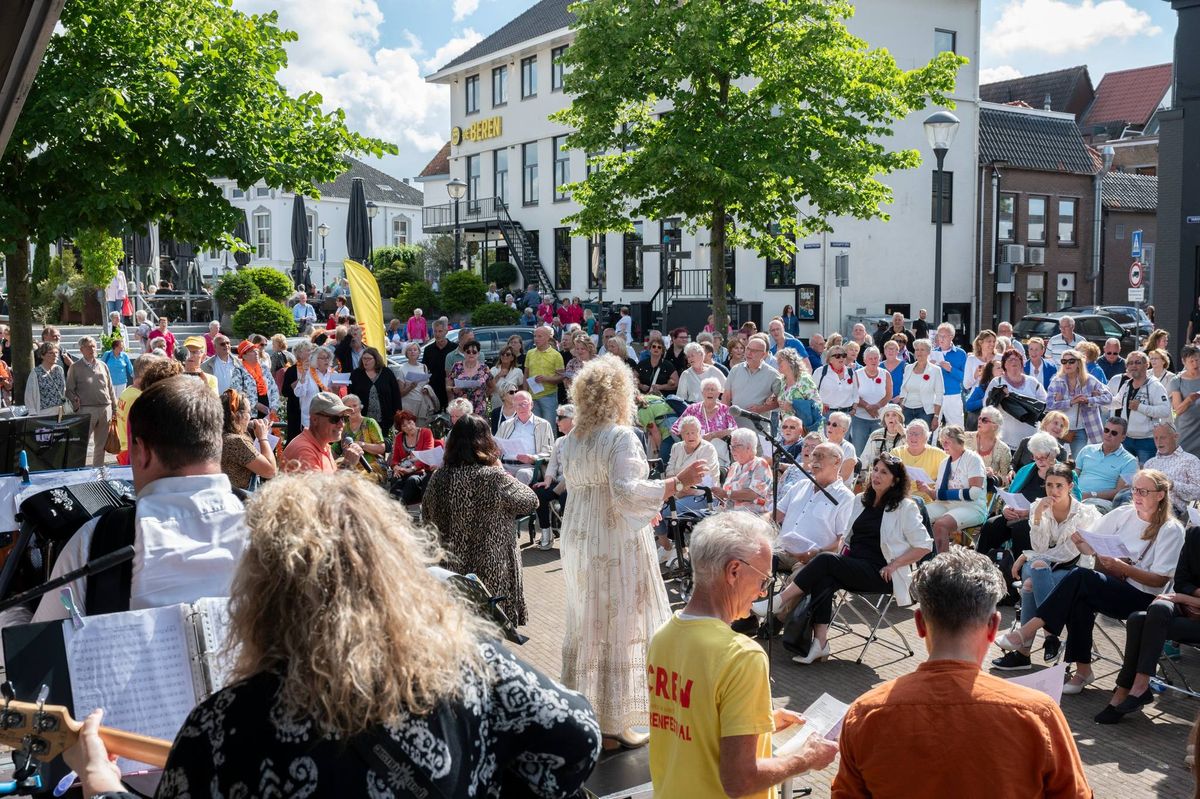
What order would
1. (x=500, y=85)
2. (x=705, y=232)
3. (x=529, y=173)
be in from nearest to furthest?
(x=705, y=232) < (x=529, y=173) < (x=500, y=85)

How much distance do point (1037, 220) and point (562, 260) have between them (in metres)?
16.9

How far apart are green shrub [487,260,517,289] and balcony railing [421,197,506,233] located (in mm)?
2294

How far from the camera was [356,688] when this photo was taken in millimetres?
1865

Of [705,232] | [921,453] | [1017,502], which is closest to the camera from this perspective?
[1017,502]

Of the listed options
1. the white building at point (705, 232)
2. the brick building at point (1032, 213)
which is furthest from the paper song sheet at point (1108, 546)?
the brick building at point (1032, 213)

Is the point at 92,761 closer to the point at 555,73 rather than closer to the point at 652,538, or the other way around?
the point at 652,538

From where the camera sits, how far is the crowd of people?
1.97 m

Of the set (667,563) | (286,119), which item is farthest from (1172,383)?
(286,119)

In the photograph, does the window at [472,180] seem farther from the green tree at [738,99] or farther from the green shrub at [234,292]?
the green tree at [738,99]

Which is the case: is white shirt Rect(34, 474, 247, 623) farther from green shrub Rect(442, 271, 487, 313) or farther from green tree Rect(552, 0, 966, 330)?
green shrub Rect(442, 271, 487, 313)

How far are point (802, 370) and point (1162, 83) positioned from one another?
58.1 m

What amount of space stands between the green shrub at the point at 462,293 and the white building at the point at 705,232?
3.61 metres

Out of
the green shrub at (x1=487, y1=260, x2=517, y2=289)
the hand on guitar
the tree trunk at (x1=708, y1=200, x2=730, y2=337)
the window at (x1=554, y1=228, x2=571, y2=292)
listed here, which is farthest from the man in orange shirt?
the green shrub at (x1=487, y1=260, x2=517, y2=289)

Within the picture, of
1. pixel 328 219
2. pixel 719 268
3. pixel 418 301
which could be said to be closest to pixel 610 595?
pixel 719 268
